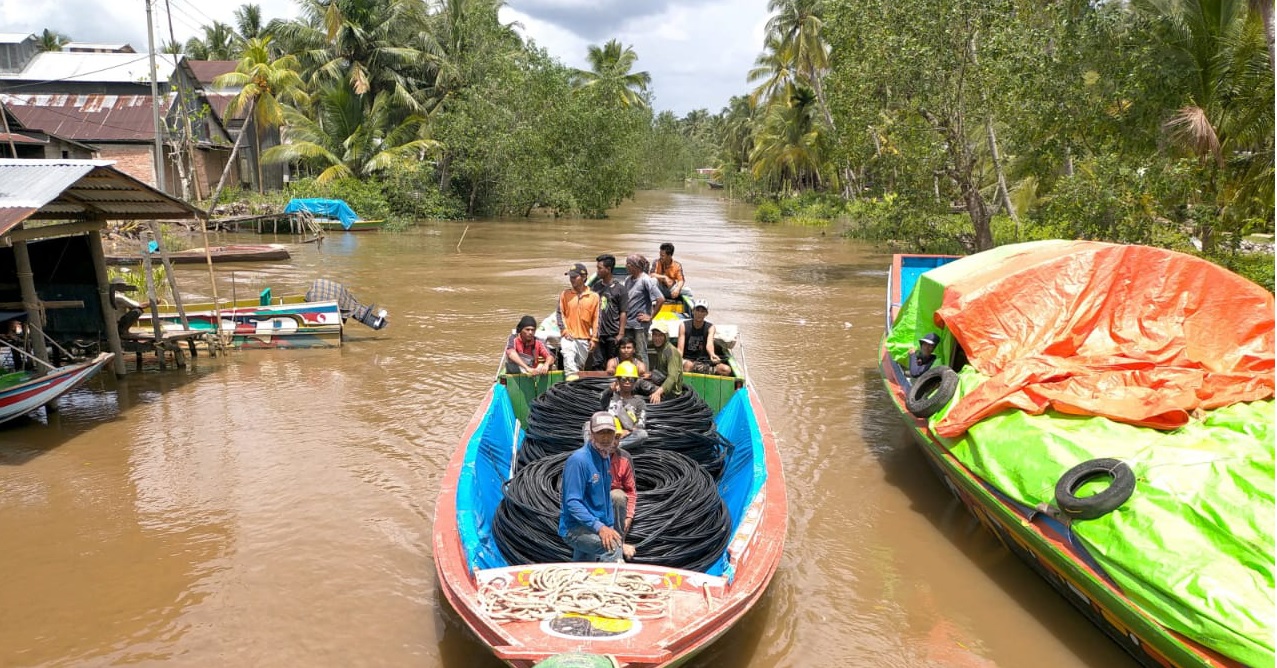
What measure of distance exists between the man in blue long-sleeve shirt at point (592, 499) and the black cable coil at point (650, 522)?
21 centimetres

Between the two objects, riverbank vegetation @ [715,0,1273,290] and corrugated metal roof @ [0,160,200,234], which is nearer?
corrugated metal roof @ [0,160,200,234]

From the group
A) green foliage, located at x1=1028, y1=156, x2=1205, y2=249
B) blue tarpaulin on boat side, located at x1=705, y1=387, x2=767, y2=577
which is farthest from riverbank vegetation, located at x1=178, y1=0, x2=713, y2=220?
blue tarpaulin on boat side, located at x1=705, y1=387, x2=767, y2=577

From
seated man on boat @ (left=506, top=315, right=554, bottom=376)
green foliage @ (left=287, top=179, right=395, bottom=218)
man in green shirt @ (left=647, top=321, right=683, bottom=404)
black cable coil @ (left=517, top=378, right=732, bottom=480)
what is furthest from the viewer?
green foliage @ (left=287, top=179, right=395, bottom=218)

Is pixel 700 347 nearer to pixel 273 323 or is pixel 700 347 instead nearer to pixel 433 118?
pixel 273 323

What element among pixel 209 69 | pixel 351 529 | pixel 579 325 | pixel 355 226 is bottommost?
pixel 351 529

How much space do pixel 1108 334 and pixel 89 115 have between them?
32816 mm

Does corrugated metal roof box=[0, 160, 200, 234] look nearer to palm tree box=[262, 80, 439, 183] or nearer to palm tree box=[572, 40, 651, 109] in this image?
palm tree box=[262, 80, 439, 183]

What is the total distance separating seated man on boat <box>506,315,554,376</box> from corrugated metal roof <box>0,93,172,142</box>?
2532 cm

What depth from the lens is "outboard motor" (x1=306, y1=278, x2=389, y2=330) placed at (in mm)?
13453

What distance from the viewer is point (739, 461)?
7.16 m

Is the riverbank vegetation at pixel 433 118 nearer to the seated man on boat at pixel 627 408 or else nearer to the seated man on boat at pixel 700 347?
the seated man on boat at pixel 700 347

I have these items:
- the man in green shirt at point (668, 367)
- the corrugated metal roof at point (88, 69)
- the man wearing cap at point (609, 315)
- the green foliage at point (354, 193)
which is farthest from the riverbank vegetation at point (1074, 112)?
the corrugated metal roof at point (88, 69)

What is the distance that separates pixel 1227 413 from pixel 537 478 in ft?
16.1

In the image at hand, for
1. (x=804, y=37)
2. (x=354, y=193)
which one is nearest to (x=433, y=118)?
(x=354, y=193)
